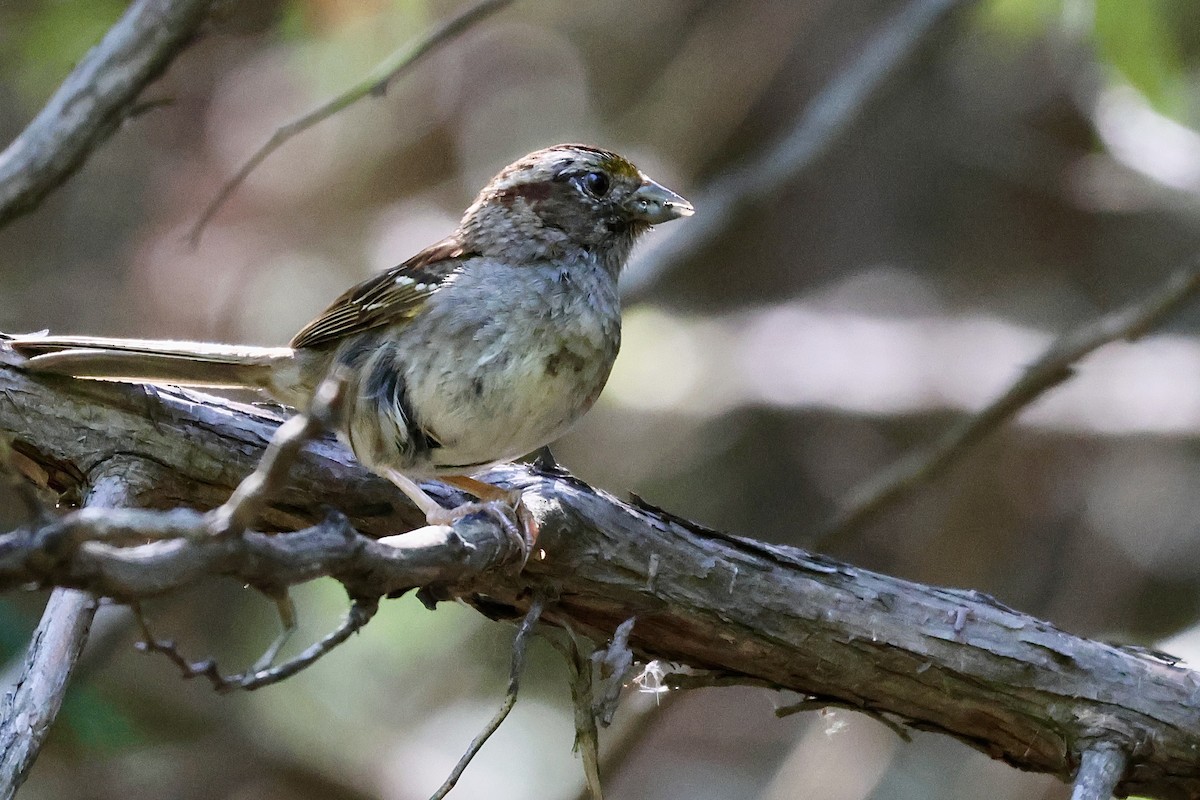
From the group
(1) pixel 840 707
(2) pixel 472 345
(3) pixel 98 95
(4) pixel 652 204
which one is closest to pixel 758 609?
(1) pixel 840 707

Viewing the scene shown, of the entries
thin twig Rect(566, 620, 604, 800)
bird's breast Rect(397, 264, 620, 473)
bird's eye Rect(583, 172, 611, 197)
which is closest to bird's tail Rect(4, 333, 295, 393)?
bird's breast Rect(397, 264, 620, 473)

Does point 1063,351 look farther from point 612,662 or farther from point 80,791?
point 80,791

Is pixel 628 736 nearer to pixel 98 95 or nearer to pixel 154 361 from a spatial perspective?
pixel 154 361

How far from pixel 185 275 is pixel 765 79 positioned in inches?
145

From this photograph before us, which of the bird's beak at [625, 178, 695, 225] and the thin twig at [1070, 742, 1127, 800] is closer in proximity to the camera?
the thin twig at [1070, 742, 1127, 800]

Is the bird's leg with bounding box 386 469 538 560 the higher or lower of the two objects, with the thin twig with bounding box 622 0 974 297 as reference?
lower

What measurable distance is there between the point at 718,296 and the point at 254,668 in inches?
250

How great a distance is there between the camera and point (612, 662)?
9.25 ft

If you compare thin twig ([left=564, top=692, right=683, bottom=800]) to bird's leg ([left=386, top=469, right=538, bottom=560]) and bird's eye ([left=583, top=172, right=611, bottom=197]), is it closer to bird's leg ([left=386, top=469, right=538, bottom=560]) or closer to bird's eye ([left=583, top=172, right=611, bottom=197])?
bird's leg ([left=386, top=469, right=538, bottom=560])

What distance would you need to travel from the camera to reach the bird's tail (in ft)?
9.91

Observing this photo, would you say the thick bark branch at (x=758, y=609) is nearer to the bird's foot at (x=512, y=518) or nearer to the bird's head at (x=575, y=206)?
the bird's foot at (x=512, y=518)

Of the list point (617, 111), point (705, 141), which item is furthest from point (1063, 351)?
point (617, 111)

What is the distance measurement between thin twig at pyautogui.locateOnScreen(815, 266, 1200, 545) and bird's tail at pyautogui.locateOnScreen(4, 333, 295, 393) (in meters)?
2.00

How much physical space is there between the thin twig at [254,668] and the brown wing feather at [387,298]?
169cm
